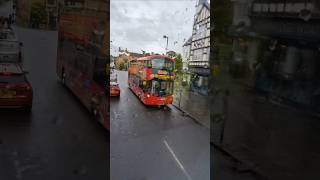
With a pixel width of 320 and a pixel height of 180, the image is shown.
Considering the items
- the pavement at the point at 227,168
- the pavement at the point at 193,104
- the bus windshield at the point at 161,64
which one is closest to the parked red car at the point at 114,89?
the bus windshield at the point at 161,64

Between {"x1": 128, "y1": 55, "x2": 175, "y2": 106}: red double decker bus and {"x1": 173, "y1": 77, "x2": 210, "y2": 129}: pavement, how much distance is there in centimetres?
8

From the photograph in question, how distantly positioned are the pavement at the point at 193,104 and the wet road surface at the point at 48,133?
0.77 meters

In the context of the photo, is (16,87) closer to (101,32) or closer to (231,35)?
(101,32)

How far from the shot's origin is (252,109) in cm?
354

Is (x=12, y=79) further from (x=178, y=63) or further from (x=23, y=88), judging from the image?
(x=178, y=63)

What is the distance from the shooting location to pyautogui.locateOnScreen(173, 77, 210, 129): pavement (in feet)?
10.9

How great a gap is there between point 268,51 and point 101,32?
161 cm

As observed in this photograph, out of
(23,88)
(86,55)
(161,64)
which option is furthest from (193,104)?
(23,88)

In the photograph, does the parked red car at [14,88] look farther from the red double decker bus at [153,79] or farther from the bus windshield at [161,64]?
the bus windshield at [161,64]

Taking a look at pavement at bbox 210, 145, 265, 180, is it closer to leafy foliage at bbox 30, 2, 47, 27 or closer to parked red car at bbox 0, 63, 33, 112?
parked red car at bbox 0, 63, 33, 112

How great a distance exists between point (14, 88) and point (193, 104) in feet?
5.10

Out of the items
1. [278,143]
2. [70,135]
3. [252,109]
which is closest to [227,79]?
[252,109]

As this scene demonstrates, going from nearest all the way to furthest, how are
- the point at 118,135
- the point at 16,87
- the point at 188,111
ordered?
1. the point at 16,87
2. the point at 118,135
3. the point at 188,111

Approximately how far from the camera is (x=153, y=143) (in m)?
3.22
